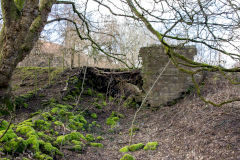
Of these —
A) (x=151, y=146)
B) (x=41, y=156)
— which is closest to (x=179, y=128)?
(x=151, y=146)

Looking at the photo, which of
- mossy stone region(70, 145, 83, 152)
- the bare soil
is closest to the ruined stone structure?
the bare soil

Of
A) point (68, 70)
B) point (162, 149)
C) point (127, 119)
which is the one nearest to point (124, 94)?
point (127, 119)

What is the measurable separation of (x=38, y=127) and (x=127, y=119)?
4232 millimetres

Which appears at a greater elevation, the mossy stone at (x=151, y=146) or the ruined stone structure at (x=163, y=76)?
the ruined stone structure at (x=163, y=76)

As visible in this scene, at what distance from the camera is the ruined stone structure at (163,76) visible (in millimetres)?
9586

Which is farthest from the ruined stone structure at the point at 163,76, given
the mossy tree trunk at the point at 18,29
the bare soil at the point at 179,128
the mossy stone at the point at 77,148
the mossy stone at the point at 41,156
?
the mossy stone at the point at 41,156

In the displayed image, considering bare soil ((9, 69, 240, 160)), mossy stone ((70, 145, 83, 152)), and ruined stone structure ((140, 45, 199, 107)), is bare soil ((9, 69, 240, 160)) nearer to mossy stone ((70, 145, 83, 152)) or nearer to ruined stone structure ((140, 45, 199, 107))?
mossy stone ((70, 145, 83, 152))

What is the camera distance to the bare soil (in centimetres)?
482

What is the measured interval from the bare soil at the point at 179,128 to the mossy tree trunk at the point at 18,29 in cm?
187

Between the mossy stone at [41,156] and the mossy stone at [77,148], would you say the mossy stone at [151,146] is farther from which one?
the mossy stone at [41,156]

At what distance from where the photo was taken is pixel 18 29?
589 centimetres

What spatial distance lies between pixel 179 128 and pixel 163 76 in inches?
137

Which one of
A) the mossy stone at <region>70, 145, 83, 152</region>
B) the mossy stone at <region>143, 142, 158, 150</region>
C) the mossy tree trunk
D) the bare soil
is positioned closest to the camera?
the bare soil

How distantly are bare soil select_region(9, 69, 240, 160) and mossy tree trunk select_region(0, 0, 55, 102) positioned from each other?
6.12 feet
